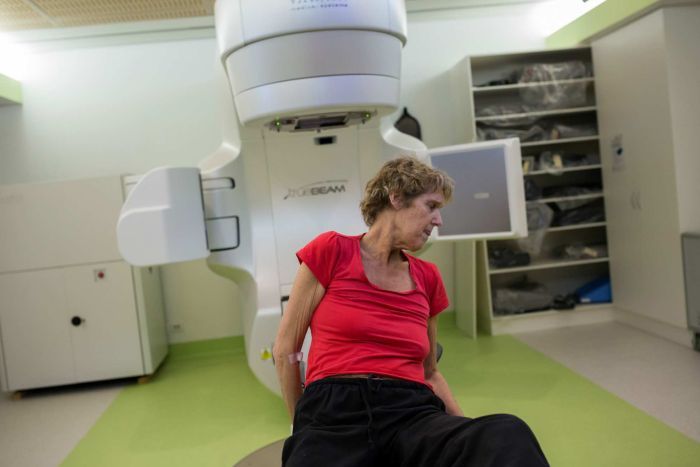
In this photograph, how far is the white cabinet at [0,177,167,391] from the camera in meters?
3.37

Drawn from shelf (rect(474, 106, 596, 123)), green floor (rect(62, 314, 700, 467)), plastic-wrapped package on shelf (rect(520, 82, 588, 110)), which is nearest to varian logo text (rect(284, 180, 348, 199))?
green floor (rect(62, 314, 700, 467))

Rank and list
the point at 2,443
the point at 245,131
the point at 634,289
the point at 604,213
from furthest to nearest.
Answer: the point at 604,213 → the point at 634,289 → the point at 2,443 → the point at 245,131

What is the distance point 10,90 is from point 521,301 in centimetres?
353

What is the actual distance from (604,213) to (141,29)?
328 cm

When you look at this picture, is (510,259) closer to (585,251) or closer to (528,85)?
(585,251)

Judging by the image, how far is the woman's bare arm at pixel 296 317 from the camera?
4.76 feet

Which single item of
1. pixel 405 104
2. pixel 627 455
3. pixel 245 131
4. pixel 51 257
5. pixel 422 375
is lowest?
pixel 627 455

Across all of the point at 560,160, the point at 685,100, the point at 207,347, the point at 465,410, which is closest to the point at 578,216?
the point at 560,160

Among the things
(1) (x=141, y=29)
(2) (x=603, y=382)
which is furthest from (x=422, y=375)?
(1) (x=141, y=29)

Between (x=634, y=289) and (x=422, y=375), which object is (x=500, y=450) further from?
(x=634, y=289)

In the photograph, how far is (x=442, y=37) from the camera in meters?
4.05

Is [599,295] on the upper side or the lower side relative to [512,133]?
lower

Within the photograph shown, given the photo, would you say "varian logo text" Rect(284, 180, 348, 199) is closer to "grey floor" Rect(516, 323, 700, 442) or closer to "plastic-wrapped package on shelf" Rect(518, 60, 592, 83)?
"grey floor" Rect(516, 323, 700, 442)

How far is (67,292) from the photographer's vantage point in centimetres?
340
